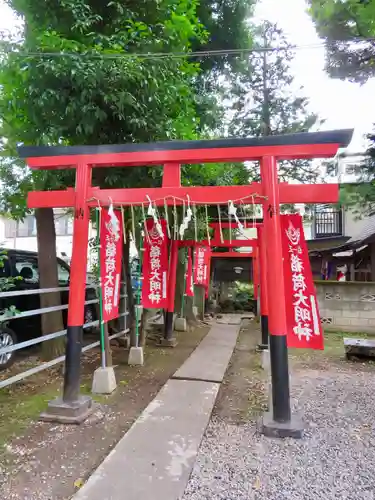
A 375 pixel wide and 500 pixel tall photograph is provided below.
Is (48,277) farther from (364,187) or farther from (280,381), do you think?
(364,187)

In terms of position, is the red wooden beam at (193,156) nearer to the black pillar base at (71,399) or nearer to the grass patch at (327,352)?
the black pillar base at (71,399)

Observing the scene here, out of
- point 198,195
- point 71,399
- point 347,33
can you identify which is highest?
point 347,33

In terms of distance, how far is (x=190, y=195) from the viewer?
438 centimetres

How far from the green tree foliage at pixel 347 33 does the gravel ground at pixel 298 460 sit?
567cm

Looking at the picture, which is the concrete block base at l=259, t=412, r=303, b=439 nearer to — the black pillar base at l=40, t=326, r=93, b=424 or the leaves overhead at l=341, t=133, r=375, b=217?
the black pillar base at l=40, t=326, r=93, b=424

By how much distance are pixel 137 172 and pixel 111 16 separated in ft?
8.09

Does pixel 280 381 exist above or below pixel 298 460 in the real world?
above

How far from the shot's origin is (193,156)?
439 cm

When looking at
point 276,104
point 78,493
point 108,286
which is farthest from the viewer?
point 276,104

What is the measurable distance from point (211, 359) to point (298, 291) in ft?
11.7

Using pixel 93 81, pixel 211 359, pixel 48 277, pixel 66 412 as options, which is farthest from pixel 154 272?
pixel 93 81

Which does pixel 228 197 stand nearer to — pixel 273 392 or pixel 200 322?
pixel 273 392

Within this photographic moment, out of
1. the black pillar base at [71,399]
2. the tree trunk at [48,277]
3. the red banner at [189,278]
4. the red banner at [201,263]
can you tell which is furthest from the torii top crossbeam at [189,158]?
the red banner at [201,263]

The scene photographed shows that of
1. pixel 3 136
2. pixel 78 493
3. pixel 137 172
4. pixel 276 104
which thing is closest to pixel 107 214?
pixel 137 172
